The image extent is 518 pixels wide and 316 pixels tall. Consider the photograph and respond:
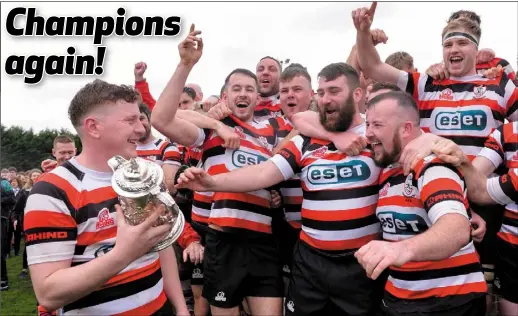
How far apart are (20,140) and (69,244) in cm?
4816

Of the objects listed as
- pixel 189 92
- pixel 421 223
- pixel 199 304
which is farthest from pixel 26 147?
pixel 421 223

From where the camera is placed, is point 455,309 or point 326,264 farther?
point 326,264

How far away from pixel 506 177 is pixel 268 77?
10.5 ft

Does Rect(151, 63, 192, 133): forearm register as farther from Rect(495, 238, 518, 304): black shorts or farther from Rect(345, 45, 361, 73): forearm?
Rect(495, 238, 518, 304): black shorts

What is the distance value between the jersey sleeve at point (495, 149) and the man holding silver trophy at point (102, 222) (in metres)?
2.46

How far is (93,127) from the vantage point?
2.44 metres

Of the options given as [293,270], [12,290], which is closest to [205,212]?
[293,270]

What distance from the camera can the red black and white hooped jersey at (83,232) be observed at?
217 cm

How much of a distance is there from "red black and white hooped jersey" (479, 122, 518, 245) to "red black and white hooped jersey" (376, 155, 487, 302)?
1.55 ft

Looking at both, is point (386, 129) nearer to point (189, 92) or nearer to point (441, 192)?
point (441, 192)

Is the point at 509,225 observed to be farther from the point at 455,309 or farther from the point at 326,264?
the point at 326,264

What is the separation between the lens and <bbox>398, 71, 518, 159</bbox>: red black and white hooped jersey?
3.68 metres

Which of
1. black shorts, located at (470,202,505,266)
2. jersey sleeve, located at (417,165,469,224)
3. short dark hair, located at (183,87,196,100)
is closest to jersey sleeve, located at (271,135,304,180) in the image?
jersey sleeve, located at (417,165,469,224)

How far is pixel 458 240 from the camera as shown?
88.9 inches
